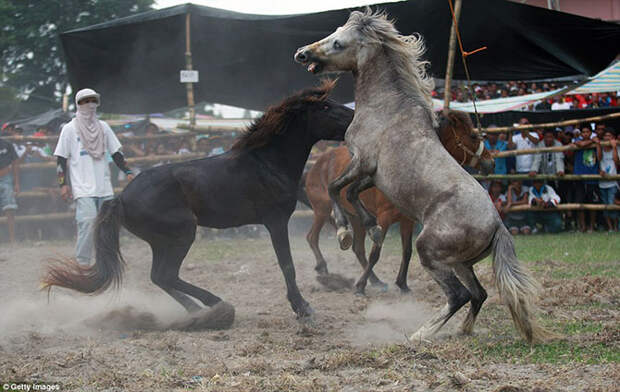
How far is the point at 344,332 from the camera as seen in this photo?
16.9ft

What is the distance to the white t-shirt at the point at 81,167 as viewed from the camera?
22.9 ft

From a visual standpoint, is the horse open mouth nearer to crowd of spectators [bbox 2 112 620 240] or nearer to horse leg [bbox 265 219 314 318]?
horse leg [bbox 265 219 314 318]

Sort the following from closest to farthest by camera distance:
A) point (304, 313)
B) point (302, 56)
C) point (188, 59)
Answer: point (302, 56)
point (304, 313)
point (188, 59)

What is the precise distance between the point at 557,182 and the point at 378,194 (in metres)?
5.89

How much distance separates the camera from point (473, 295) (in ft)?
15.2

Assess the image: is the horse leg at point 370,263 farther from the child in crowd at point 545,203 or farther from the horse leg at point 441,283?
the child in crowd at point 545,203

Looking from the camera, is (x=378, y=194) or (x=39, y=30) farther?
(x=39, y=30)

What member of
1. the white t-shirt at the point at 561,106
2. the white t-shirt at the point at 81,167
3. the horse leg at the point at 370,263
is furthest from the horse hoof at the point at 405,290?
the white t-shirt at the point at 561,106

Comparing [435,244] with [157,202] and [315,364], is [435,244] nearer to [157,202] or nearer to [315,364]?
[315,364]

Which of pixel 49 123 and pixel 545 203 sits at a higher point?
pixel 49 123

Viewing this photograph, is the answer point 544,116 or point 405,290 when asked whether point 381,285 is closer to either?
point 405,290

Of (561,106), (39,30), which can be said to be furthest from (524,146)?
(39,30)

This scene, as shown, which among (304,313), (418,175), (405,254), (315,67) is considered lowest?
(304,313)

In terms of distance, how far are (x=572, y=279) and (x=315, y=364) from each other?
4021mm
